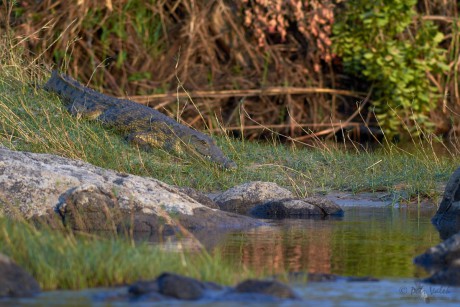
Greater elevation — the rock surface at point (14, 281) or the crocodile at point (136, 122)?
the crocodile at point (136, 122)

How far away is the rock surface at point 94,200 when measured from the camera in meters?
5.95

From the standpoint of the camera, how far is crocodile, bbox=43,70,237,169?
9352 mm

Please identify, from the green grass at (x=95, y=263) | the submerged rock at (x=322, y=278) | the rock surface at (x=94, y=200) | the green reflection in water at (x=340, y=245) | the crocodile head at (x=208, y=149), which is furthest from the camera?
the crocodile head at (x=208, y=149)

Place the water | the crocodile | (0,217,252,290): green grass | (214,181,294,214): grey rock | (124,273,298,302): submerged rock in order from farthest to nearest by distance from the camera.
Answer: the crocodile < (214,181,294,214): grey rock < (0,217,252,290): green grass < the water < (124,273,298,302): submerged rock

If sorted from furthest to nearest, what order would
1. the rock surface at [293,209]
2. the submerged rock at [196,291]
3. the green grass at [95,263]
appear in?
the rock surface at [293,209] → the green grass at [95,263] → the submerged rock at [196,291]

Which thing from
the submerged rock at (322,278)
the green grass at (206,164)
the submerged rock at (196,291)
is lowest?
the submerged rock at (322,278)

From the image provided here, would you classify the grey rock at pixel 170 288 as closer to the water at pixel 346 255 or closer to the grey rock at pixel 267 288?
the water at pixel 346 255

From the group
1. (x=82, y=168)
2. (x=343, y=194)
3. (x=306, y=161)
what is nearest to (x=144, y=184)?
(x=82, y=168)

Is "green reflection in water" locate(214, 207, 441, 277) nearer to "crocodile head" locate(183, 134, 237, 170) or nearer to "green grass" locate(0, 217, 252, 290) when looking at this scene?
"green grass" locate(0, 217, 252, 290)

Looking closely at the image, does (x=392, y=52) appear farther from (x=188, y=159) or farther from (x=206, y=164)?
(x=206, y=164)

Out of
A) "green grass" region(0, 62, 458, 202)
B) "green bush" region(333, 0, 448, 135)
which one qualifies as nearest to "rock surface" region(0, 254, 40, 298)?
"green grass" region(0, 62, 458, 202)

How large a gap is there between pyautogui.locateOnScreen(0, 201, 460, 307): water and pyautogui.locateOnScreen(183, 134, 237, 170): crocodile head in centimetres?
159

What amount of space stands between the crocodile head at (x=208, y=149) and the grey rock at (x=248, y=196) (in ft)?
4.85

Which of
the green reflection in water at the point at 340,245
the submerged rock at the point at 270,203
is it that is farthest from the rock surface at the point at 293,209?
the green reflection in water at the point at 340,245
